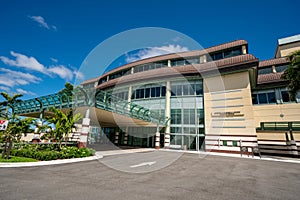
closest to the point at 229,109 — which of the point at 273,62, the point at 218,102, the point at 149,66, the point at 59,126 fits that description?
the point at 218,102

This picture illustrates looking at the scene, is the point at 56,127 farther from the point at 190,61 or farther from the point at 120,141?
the point at 190,61

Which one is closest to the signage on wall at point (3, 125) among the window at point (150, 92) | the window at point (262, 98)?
the window at point (150, 92)

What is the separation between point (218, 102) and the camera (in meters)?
21.3

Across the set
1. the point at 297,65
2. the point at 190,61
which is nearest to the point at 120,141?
the point at 190,61

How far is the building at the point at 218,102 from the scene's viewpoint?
19.7 meters

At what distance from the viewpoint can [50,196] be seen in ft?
12.9

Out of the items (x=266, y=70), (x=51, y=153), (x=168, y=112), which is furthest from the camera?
(x=266, y=70)

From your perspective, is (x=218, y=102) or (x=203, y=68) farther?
(x=203, y=68)

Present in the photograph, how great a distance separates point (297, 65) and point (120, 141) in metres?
26.4

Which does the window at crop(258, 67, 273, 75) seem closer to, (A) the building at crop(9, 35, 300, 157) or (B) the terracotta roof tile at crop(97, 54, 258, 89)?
(A) the building at crop(9, 35, 300, 157)

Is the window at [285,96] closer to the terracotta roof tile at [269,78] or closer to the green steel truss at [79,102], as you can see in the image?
the terracotta roof tile at [269,78]

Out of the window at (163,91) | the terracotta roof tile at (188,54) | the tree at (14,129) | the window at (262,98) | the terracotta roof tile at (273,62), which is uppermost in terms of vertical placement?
the terracotta roof tile at (188,54)

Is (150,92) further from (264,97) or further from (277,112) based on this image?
(277,112)

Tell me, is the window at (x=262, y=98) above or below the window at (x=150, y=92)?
below
